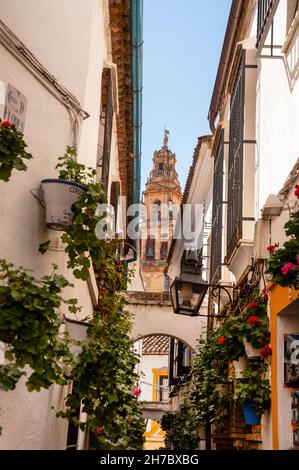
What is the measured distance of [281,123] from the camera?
7.95 meters

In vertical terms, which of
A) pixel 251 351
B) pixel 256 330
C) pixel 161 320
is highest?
pixel 161 320

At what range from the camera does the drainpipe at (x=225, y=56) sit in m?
11.5

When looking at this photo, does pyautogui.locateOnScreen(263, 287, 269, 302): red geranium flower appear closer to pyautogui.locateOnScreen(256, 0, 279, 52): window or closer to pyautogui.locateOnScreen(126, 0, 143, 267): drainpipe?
pyautogui.locateOnScreen(256, 0, 279, 52): window

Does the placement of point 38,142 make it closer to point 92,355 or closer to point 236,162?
point 92,355

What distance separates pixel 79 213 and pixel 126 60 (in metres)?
6.21

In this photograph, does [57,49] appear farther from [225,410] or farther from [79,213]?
[225,410]

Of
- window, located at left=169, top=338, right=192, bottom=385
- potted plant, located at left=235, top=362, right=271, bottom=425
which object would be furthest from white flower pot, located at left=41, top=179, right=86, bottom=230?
window, located at left=169, top=338, right=192, bottom=385

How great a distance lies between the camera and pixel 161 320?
695 inches

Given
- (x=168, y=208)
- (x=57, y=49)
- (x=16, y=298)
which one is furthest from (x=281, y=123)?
(x=168, y=208)

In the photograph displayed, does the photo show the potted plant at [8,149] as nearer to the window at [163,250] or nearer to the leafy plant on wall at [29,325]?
the leafy plant on wall at [29,325]

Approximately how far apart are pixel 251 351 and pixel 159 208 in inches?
2591

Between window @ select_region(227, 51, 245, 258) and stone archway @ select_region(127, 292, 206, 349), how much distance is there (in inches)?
280

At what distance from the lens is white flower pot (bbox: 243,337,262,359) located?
7.57m

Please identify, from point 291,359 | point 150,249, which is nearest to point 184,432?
point 291,359
